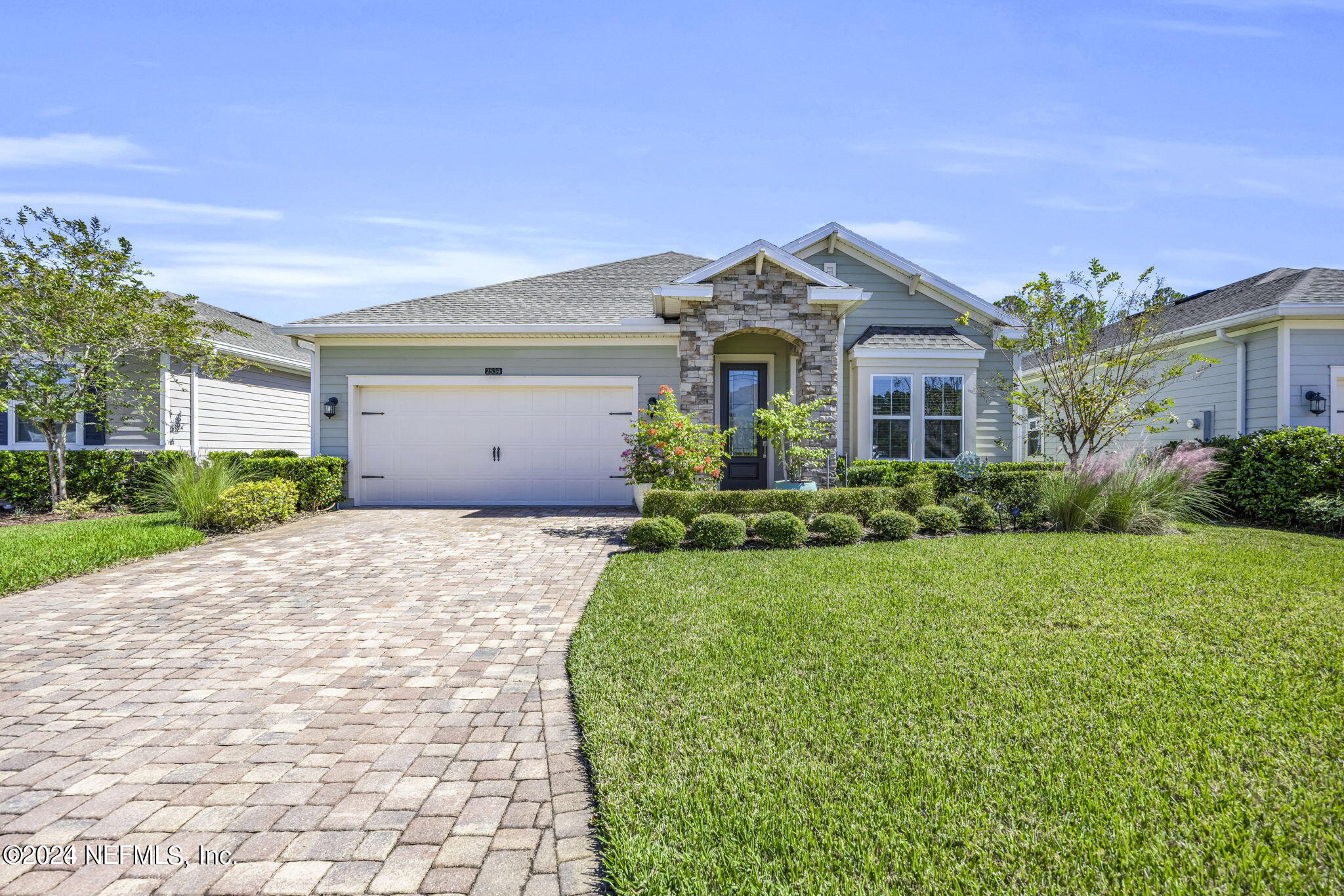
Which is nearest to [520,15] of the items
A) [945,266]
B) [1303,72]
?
[945,266]

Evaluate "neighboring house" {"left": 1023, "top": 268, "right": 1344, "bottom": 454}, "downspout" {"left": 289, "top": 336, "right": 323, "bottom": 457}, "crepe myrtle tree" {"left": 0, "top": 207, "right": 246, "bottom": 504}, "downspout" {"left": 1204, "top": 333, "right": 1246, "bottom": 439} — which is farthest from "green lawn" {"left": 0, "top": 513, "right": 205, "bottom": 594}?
"downspout" {"left": 1204, "top": 333, "right": 1246, "bottom": 439}

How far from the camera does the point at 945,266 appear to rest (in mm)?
13133

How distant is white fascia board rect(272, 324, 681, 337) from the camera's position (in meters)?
11.3

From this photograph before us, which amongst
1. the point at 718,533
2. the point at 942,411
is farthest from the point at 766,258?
the point at 718,533

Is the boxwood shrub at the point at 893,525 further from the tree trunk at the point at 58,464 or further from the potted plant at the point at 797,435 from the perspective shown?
the tree trunk at the point at 58,464

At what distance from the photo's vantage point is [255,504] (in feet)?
28.7

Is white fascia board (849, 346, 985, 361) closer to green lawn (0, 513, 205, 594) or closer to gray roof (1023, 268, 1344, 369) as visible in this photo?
gray roof (1023, 268, 1344, 369)

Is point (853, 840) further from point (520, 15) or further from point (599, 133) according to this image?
point (599, 133)

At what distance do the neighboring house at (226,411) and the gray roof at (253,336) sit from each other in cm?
3

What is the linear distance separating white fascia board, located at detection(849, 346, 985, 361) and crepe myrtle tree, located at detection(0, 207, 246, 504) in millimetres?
10541

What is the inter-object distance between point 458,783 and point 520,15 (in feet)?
30.5

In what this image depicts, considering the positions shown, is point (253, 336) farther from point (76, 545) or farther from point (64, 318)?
point (76, 545)

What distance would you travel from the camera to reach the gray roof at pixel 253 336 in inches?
570

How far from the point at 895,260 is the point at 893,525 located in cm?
667
